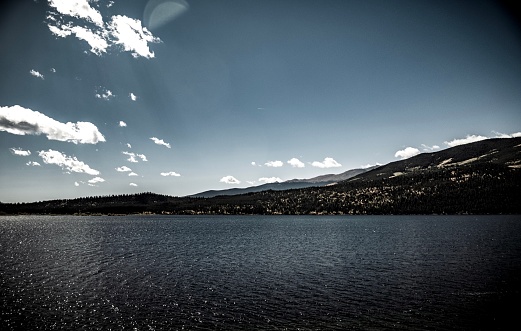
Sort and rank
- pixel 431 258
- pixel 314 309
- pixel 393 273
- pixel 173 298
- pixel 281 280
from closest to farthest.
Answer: pixel 314 309 < pixel 173 298 < pixel 281 280 < pixel 393 273 < pixel 431 258

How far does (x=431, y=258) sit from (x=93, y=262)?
74.6 m

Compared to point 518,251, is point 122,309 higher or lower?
higher

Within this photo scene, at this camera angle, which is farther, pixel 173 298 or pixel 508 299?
pixel 173 298

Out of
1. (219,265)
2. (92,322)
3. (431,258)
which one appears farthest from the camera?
(431,258)

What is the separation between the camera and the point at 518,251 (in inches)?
3017

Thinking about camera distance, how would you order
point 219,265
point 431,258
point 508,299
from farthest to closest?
point 431,258
point 219,265
point 508,299

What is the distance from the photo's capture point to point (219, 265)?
65.6 m

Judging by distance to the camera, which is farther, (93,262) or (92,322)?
(93,262)

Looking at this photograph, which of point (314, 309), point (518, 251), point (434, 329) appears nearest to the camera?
point (434, 329)

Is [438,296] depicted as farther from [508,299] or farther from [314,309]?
[314,309]

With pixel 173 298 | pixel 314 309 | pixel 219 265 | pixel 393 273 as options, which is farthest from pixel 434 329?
pixel 219 265

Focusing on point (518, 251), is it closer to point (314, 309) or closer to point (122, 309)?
point (314, 309)

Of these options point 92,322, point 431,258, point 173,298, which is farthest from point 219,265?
point 431,258

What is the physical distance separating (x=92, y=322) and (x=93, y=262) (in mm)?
40736
